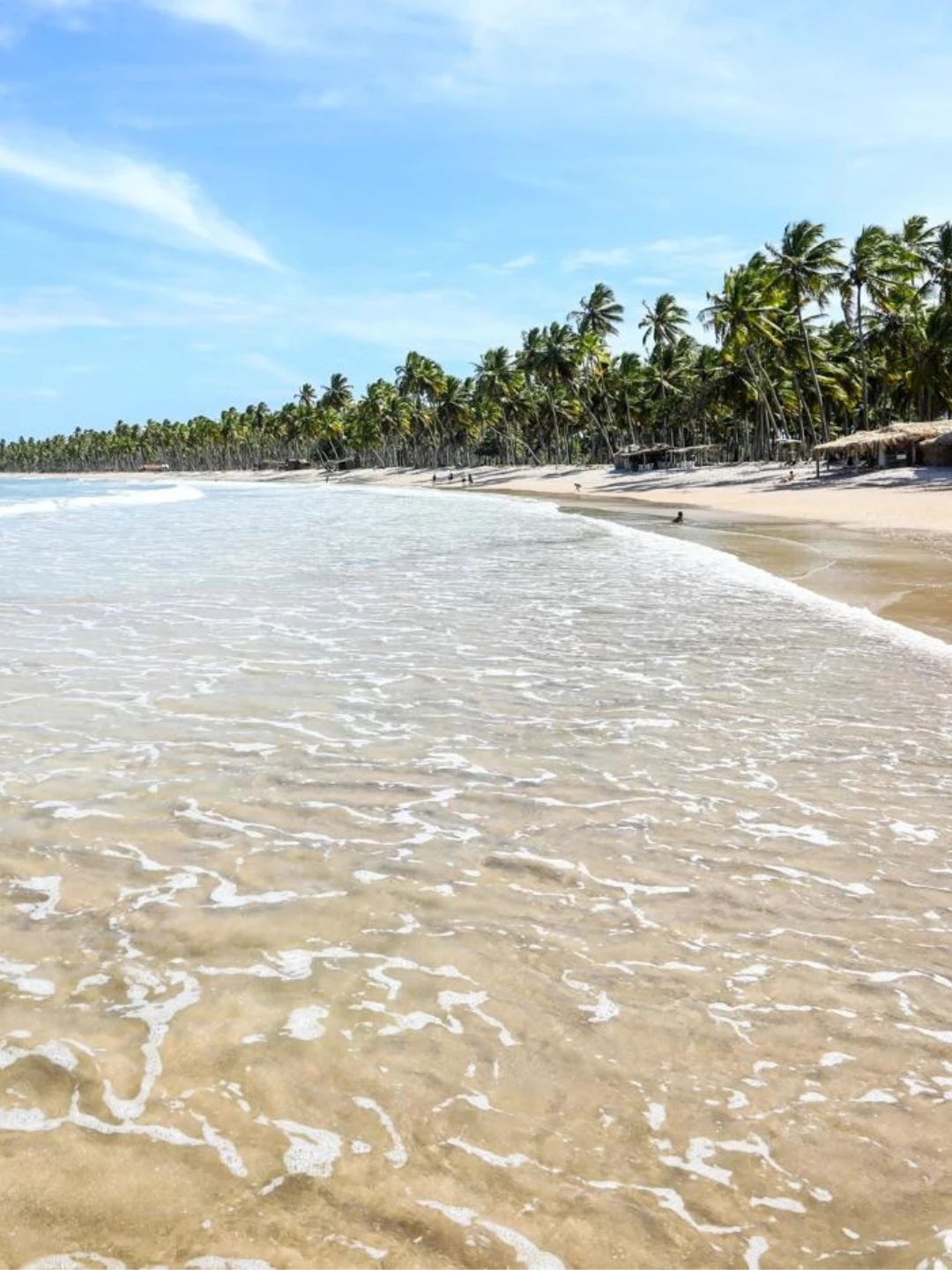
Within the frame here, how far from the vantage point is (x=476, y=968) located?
14.3 ft

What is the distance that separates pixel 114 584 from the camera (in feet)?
60.9

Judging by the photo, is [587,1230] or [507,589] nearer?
[587,1230]

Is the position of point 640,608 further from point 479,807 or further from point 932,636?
point 479,807

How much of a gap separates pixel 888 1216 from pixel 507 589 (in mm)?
14868

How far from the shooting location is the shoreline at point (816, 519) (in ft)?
55.6

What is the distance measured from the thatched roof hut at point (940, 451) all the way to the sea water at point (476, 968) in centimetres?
4318

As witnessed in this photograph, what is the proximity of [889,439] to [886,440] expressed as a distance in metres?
0.15

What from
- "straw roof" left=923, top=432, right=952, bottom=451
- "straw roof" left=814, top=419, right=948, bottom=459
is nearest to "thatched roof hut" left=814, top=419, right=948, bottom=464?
"straw roof" left=814, top=419, right=948, bottom=459

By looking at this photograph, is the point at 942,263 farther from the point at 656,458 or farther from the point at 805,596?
the point at 805,596

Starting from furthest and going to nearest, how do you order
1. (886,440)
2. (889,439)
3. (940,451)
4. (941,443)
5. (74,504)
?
(74,504)
(886,440)
(889,439)
(940,451)
(941,443)

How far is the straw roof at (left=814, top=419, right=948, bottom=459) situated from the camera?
5012 centimetres

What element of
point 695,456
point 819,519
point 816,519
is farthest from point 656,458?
point 819,519

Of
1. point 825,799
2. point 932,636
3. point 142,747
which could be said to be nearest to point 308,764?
point 142,747

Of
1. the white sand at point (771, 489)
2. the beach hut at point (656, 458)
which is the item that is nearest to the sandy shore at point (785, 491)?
the white sand at point (771, 489)
